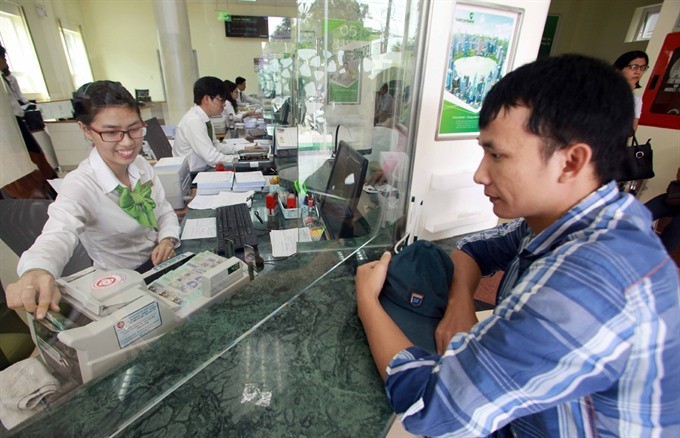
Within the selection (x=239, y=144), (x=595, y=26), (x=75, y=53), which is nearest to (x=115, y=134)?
(x=239, y=144)

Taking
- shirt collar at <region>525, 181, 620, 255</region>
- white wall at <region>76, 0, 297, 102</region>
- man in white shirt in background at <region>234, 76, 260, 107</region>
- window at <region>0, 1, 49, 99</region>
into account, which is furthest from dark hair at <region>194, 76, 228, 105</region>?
white wall at <region>76, 0, 297, 102</region>

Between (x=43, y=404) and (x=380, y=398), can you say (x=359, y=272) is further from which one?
(x=43, y=404)

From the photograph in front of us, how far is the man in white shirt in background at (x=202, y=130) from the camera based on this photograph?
9.22ft

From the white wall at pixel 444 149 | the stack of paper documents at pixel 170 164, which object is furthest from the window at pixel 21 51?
the white wall at pixel 444 149

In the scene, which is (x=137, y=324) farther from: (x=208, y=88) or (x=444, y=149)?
(x=208, y=88)

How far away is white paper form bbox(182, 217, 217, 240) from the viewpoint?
162 centimetres

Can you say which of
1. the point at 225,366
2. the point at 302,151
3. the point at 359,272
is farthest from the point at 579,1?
the point at 225,366

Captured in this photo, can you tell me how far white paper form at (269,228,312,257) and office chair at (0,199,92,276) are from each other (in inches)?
32.7

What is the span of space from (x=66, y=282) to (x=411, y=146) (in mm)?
1442

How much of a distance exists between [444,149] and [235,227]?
122 cm

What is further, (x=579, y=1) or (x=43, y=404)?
(x=579, y=1)

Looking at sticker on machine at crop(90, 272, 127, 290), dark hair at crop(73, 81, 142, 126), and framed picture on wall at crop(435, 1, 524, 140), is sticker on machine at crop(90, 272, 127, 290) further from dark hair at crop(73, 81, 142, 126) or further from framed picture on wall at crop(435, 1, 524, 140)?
framed picture on wall at crop(435, 1, 524, 140)

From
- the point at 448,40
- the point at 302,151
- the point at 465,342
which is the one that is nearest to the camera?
the point at 465,342

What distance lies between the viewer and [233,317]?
0.80 m
